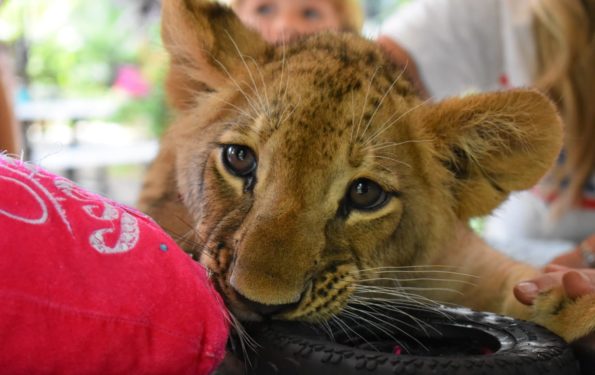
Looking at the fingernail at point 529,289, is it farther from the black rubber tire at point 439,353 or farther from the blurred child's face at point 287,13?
the blurred child's face at point 287,13

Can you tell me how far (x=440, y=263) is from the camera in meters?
1.63

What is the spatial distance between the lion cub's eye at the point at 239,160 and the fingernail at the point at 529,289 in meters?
0.56

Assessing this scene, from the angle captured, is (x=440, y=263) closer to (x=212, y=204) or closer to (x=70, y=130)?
(x=212, y=204)

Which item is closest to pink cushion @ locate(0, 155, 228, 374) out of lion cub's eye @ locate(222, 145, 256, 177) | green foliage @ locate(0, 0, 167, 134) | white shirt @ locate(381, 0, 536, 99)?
lion cub's eye @ locate(222, 145, 256, 177)

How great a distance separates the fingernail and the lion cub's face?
0.27 m

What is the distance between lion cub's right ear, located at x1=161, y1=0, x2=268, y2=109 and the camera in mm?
1621

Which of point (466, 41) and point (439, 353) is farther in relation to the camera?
point (466, 41)

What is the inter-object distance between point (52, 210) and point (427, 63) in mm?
2453

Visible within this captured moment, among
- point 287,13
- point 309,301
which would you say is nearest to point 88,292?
point 309,301

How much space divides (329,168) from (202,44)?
52cm

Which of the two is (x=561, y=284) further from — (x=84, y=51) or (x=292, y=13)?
(x=84, y=51)

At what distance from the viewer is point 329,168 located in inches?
51.3

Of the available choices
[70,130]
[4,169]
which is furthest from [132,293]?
[70,130]

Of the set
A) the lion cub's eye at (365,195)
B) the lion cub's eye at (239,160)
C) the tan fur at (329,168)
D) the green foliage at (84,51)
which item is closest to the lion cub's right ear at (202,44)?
the tan fur at (329,168)
